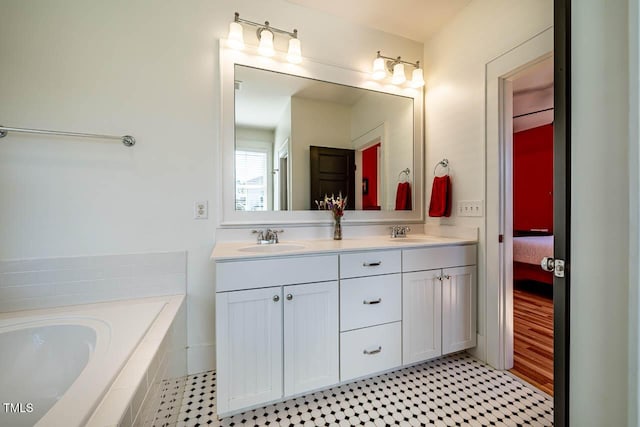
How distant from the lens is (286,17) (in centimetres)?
181

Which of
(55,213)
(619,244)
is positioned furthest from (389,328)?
(55,213)

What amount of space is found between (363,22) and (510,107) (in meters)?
1.26

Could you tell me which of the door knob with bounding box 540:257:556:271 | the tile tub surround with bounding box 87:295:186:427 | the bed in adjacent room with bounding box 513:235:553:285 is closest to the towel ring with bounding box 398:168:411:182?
the door knob with bounding box 540:257:556:271

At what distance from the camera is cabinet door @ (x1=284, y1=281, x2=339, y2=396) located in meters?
1.32

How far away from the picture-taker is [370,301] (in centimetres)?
148

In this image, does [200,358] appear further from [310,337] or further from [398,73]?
[398,73]

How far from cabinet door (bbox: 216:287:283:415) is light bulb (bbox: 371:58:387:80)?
180 cm

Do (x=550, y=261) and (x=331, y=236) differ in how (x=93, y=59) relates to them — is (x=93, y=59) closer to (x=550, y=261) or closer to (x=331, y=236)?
(x=331, y=236)

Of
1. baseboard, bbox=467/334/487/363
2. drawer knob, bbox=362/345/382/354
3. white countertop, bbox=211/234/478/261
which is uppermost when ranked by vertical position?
white countertop, bbox=211/234/478/261

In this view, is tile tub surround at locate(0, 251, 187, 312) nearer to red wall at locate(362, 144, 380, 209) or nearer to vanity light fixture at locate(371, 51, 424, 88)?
red wall at locate(362, 144, 380, 209)

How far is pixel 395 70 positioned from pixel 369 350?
2.09 meters

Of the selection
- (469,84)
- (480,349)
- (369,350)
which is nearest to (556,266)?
(369,350)

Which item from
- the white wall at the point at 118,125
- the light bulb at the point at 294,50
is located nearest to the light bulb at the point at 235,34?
the white wall at the point at 118,125

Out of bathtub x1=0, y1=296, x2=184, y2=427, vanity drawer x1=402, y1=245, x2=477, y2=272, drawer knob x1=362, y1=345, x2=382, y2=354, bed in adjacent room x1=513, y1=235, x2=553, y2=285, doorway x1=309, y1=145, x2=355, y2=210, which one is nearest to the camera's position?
bathtub x1=0, y1=296, x2=184, y2=427
